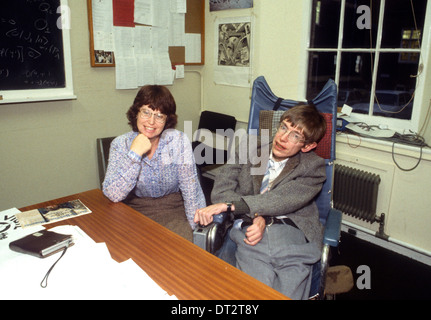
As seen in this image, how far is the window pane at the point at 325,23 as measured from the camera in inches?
110

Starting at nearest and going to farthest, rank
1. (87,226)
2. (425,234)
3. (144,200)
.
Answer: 1. (87,226)
2. (144,200)
3. (425,234)

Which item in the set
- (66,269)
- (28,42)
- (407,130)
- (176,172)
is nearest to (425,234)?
(407,130)

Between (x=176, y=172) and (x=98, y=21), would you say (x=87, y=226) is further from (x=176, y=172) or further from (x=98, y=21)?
(x=98, y=21)

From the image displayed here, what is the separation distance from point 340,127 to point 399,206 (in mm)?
693

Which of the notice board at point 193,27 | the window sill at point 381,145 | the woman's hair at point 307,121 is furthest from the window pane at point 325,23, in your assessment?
the woman's hair at point 307,121

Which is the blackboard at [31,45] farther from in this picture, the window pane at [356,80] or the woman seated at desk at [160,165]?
the window pane at [356,80]

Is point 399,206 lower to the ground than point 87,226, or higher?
lower

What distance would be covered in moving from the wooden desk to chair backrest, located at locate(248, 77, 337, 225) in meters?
0.91

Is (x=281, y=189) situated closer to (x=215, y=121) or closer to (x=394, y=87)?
(x=394, y=87)

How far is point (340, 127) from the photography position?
8.59ft

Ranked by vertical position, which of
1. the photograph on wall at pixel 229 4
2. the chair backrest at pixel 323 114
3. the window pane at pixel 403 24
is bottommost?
the chair backrest at pixel 323 114

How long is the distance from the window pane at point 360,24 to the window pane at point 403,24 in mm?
79

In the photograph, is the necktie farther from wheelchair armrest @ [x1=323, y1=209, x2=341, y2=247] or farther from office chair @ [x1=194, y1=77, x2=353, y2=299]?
wheelchair armrest @ [x1=323, y1=209, x2=341, y2=247]

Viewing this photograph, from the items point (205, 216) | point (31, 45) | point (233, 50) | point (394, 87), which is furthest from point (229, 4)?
point (205, 216)
